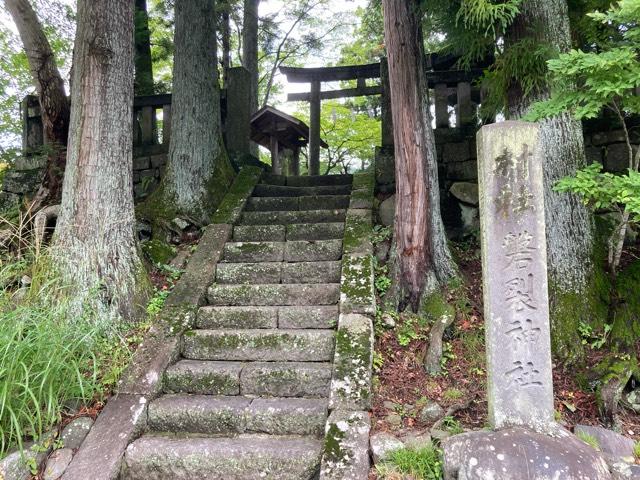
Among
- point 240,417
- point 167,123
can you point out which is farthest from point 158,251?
point 167,123

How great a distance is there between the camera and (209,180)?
6.01 meters

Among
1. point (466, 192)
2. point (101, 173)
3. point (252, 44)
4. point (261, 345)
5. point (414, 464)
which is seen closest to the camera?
point (414, 464)

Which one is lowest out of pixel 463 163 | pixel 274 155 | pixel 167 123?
pixel 463 163

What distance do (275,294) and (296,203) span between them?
74.3 inches

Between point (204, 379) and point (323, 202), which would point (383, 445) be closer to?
point (204, 379)

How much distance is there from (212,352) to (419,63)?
3.57 m

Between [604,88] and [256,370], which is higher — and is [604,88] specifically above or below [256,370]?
above

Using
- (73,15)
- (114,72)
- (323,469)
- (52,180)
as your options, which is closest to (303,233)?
(114,72)

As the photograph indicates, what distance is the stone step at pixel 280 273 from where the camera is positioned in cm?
451

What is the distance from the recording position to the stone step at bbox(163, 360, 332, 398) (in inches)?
134

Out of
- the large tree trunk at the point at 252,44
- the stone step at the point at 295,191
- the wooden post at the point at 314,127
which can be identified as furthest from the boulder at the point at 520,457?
the large tree trunk at the point at 252,44

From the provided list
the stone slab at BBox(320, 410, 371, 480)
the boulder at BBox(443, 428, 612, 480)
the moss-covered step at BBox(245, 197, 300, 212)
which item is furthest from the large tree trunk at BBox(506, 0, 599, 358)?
the moss-covered step at BBox(245, 197, 300, 212)

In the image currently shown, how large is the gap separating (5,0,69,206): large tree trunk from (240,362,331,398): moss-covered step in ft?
13.0

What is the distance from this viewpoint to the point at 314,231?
16.9 ft
